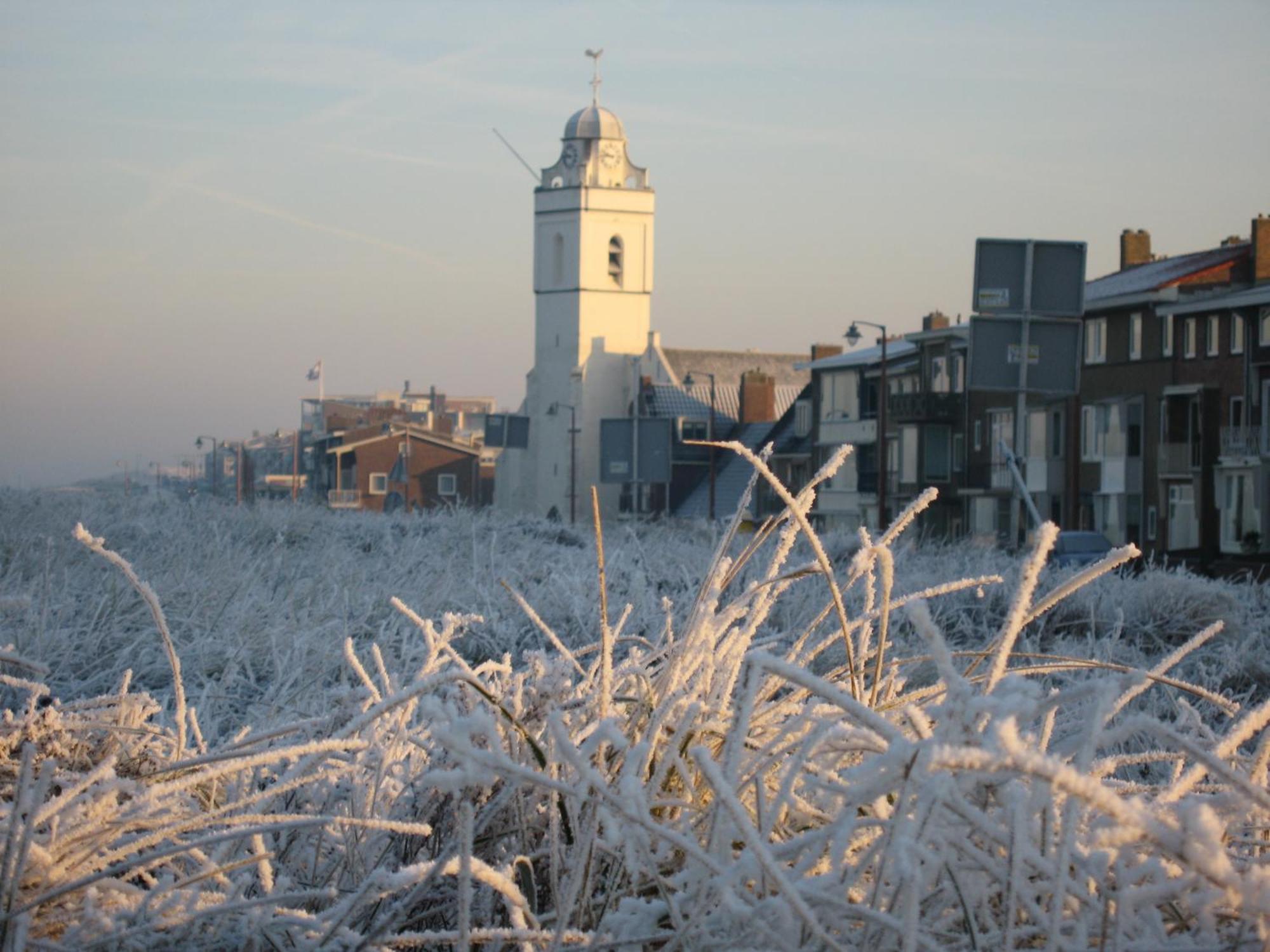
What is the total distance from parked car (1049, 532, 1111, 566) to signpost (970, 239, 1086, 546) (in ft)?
17.9

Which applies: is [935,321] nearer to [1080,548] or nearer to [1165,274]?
[1165,274]

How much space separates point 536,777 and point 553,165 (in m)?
99.6

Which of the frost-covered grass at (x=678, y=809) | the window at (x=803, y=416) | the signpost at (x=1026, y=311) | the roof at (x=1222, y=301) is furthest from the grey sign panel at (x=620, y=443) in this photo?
the frost-covered grass at (x=678, y=809)

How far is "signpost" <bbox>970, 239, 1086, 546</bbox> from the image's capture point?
42.5 ft

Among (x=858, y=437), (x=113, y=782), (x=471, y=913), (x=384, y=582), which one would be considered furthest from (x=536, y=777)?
(x=858, y=437)

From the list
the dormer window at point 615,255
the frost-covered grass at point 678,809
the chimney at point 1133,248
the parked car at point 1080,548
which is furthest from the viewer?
the dormer window at point 615,255

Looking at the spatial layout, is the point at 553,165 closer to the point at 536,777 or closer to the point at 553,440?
the point at 553,440

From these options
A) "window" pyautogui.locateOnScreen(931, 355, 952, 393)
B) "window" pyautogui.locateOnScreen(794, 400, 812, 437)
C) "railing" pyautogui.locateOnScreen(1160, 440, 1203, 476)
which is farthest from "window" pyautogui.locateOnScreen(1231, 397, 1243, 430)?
"window" pyautogui.locateOnScreen(794, 400, 812, 437)

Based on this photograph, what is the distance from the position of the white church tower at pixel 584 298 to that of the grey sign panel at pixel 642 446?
51.5 metres

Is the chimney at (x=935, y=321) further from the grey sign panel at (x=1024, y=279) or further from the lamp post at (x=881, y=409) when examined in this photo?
the grey sign panel at (x=1024, y=279)

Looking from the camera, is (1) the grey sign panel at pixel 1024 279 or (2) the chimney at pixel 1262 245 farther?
(2) the chimney at pixel 1262 245

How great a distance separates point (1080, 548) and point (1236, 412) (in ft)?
62.9

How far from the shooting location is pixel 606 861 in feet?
6.63

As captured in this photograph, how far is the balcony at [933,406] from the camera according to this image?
52.2m
